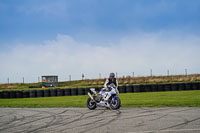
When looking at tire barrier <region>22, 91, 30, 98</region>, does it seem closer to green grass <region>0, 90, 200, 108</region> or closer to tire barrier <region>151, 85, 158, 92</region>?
green grass <region>0, 90, 200, 108</region>

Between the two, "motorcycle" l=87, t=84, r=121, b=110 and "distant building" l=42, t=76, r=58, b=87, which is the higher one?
"distant building" l=42, t=76, r=58, b=87

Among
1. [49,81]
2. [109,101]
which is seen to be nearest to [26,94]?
[109,101]

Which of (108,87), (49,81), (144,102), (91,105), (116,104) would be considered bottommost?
(144,102)

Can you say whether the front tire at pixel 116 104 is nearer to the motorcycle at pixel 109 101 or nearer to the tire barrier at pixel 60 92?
the motorcycle at pixel 109 101

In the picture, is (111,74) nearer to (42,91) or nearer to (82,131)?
(82,131)

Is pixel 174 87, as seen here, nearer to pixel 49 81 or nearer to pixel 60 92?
pixel 60 92

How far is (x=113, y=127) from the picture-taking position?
6.54 m

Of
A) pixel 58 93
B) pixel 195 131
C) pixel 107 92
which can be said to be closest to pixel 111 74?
pixel 107 92

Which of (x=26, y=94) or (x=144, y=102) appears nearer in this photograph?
(x=144, y=102)

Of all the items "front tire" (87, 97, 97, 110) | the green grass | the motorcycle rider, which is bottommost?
the green grass

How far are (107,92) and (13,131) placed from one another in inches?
193

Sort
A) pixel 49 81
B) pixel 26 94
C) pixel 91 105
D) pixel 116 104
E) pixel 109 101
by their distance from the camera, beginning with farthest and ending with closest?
pixel 49 81, pixel 26 94, pixel 91 105, pixel 109 101, pixel 116 104

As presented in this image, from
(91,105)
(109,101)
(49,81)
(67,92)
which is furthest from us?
(49,81)

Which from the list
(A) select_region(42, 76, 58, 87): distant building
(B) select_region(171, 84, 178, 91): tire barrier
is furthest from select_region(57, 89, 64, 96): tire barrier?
(A) select_region(42, 76, 58, 87): distant building
